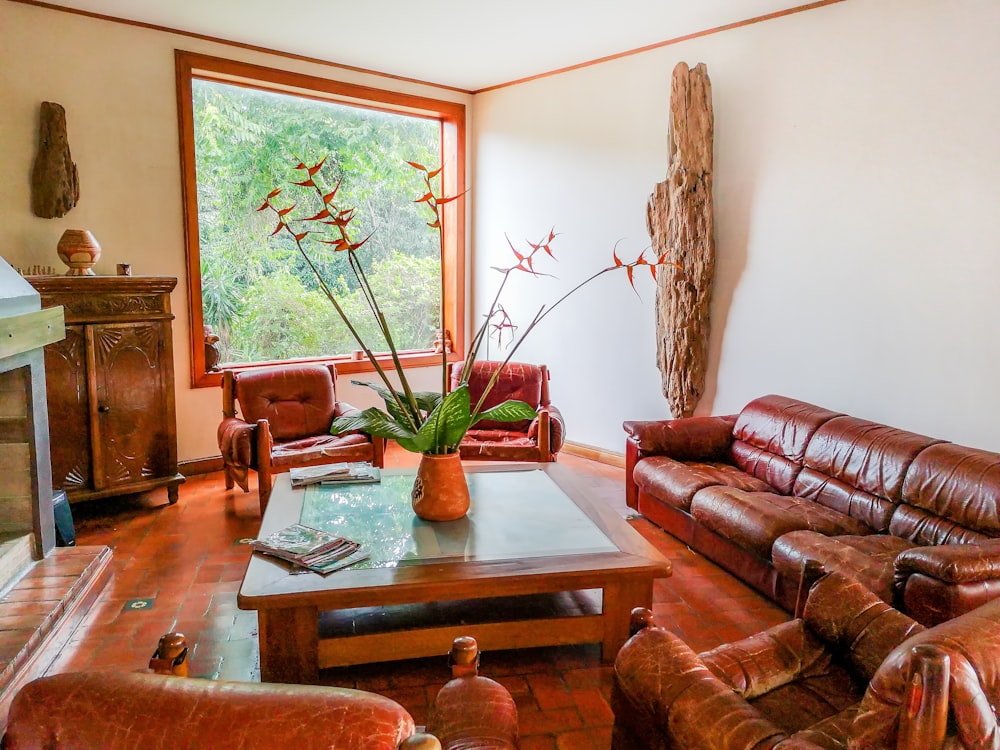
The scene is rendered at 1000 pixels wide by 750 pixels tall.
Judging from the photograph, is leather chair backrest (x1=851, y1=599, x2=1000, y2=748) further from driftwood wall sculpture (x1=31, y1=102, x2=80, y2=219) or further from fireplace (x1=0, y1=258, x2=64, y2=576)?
driftwood wall sculpture (x1=31, y1=102, x2=80, y2=219)

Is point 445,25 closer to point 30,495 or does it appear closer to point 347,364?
point 347,364

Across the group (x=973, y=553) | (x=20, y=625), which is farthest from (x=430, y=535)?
(x=973, y=553)

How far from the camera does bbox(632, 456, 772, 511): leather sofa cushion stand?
11.9 ft

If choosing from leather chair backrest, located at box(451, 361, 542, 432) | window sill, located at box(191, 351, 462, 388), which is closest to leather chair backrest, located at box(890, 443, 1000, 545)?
leather chair backrest, located at box(451, 361, 542, 432)

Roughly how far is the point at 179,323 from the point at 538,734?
3.71 metres

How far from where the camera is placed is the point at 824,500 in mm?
3424

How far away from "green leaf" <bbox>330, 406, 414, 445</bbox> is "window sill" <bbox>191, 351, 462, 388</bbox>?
244cm

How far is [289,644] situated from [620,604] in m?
1.15

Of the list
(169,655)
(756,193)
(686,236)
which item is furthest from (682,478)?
(169,655)

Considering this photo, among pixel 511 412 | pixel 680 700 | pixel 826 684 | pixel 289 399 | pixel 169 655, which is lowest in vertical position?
pixel 826 684

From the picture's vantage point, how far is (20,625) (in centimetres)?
252

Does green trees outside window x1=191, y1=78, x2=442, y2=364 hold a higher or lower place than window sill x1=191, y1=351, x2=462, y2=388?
higher

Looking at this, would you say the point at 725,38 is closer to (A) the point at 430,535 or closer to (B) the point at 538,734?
(A) the point at 430,535

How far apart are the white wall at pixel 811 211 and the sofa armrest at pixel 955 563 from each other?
4.36ft
